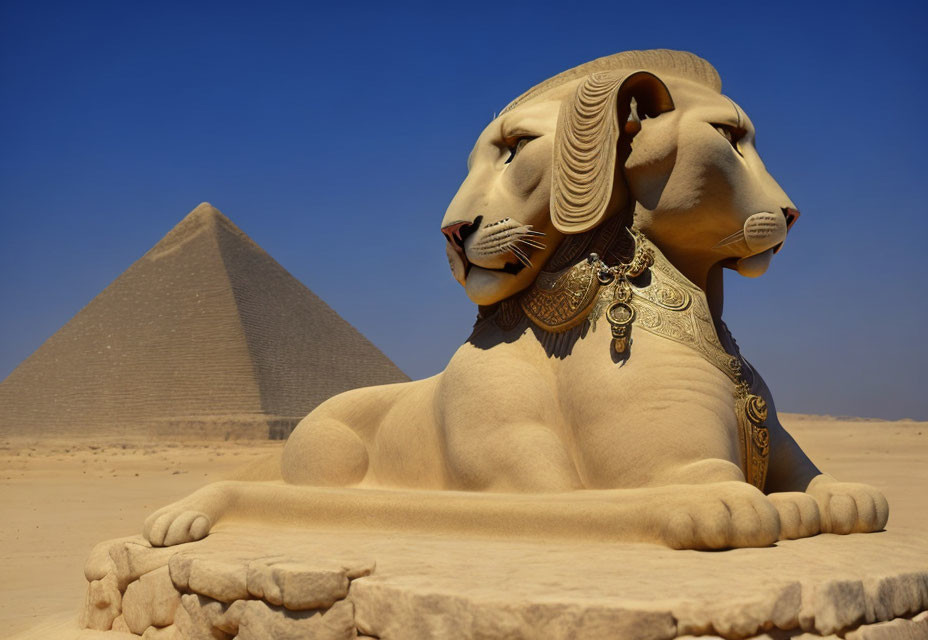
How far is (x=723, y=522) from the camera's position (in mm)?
2557

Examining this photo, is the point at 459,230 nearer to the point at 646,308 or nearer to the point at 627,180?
the point at 627,180

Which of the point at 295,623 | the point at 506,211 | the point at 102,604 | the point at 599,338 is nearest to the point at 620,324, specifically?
the point at 599,338

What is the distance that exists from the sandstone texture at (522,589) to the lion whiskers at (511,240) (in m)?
1.04

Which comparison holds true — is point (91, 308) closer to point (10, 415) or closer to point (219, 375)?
point (10, 415)

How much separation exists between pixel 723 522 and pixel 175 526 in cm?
170

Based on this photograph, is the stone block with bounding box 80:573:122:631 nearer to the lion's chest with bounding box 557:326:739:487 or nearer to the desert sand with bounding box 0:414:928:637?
the desert sand with bounding box 0:414:928:637

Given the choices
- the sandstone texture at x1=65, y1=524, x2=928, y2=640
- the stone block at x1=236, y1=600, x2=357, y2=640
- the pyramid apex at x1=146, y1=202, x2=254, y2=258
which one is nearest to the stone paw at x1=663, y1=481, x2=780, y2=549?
the sandstone texture at x1=65, y1=524, x2=928, y2=640

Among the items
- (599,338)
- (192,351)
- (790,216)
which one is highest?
(192,351)

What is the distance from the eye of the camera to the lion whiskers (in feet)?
11.2

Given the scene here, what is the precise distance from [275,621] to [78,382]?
61923 mm

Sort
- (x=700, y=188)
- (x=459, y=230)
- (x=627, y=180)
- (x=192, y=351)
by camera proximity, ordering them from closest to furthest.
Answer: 1. (x=700, y=188)
2. (x=627, y=180)
3. (x=459, y=230)
4. (x=192, y=351)

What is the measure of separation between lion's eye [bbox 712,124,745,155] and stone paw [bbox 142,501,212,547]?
2.20 meters

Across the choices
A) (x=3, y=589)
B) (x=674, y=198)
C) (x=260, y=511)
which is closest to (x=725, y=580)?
(x=674, y=198)

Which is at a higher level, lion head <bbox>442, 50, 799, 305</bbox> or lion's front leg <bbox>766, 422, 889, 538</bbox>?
lion head <bbox>442, 50, 799, 305</bbox>
